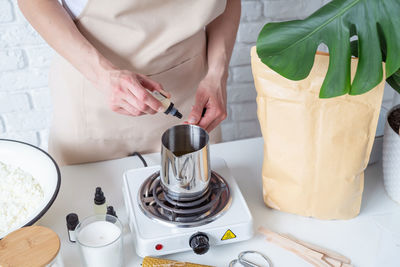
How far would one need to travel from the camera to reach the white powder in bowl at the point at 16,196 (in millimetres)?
898

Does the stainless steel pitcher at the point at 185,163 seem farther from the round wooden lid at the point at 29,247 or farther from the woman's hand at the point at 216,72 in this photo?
the round wooden lid at the point at 29,247

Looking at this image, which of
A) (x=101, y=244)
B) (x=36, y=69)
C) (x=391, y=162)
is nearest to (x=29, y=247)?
(x=101, y=244)

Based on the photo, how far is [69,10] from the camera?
46.4 inches

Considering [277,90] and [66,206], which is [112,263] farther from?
[277,90]

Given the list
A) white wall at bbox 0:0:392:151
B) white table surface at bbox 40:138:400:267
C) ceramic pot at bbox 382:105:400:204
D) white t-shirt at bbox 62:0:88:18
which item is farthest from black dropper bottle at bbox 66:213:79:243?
white wall at bbox 0:0:392:151

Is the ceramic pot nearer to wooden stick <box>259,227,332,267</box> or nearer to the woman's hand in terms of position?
wooden stick <box>259,227,332,267</box>

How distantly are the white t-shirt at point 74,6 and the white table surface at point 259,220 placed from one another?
389 millimetres

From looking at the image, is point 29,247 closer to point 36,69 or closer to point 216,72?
point 216,72

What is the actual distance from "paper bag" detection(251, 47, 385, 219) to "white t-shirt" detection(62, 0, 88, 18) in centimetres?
51

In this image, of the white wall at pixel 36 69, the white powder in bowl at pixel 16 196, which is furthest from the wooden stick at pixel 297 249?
the white wall at pixel 36 69

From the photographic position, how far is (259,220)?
970 millimetres

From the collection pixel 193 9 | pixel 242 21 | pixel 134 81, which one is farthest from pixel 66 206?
pixel 242 21

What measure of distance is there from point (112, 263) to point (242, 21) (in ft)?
4.20

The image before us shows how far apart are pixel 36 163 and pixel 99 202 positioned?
0.20 meters
